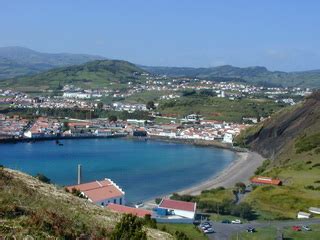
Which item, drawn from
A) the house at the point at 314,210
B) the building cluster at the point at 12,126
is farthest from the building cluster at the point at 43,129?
the house at the point at 314,210

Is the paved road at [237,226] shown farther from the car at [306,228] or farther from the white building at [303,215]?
the white building at [303,215]

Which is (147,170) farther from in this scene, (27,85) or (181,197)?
(27,85)

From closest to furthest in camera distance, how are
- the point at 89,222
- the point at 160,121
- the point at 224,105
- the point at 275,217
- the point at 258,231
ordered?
1. the point at 89,222
2. the point at 258,231
3. the point at 275,217
4. the point at 160,121
5. the point at 224,105

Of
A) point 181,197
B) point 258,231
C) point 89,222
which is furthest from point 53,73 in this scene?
point 89,222

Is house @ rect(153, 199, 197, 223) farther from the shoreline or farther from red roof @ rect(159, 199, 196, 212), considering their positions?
the shoreline

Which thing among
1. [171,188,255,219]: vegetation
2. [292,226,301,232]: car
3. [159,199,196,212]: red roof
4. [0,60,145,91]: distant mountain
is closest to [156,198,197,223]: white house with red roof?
[159,199,196,212]: red roof
